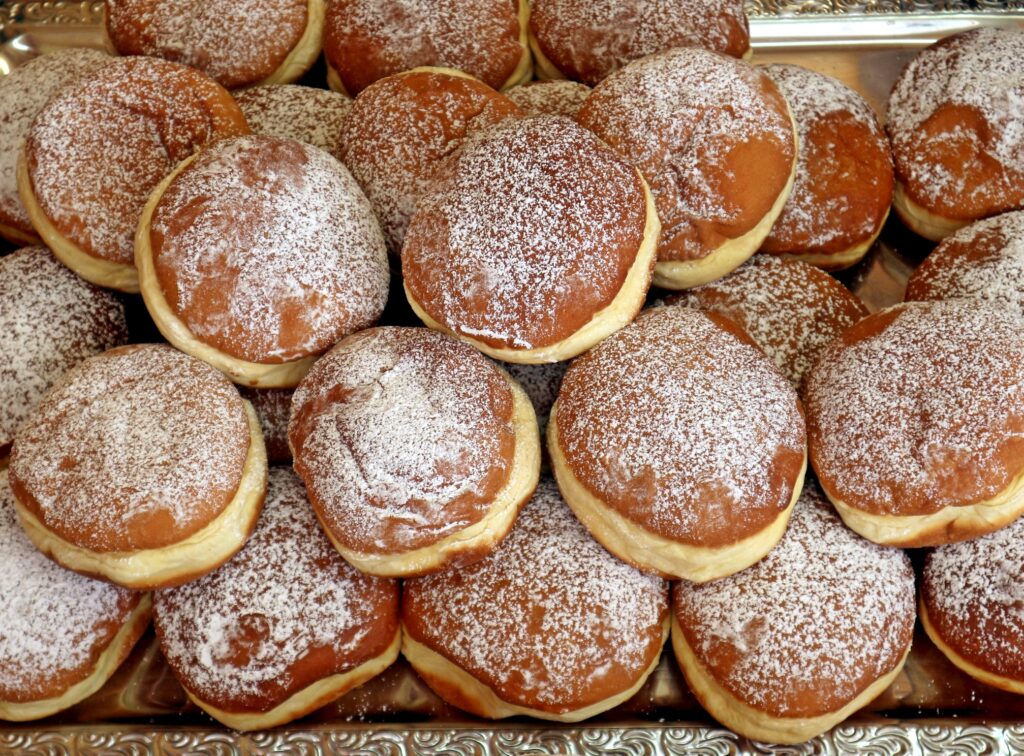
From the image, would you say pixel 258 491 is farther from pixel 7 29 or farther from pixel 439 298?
pixel 7 29

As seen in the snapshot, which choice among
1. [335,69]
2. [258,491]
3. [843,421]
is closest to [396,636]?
[258,491]

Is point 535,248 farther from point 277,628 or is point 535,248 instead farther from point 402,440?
point 277,628

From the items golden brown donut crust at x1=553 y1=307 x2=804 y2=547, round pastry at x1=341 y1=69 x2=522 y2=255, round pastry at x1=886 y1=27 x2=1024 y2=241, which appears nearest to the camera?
golden brown donut crust at x1=553 y1=307 x2=804 y2=547

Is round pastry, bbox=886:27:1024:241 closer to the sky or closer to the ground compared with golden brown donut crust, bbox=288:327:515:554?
closer to the sky

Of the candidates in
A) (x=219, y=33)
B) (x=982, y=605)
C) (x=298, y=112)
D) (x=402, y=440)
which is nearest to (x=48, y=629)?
(x=402, y=440)

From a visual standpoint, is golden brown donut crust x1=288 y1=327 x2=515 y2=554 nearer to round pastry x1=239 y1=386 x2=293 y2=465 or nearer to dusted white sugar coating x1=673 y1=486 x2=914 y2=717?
round pastry x1=239 y1=386 x2=293 y2=465

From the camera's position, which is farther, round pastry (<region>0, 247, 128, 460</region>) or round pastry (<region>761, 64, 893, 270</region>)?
round pastry (<region>761, 64, 893, 270</region>)

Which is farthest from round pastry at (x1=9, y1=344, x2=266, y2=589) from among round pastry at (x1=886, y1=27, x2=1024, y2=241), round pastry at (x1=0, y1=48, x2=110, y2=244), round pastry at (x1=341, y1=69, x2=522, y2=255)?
round pastry at (x1=886, y1=27, x2=1024, y2=241)

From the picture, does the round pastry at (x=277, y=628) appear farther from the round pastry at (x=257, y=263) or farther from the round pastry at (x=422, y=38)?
the round pastry at (x=422, y=38)
